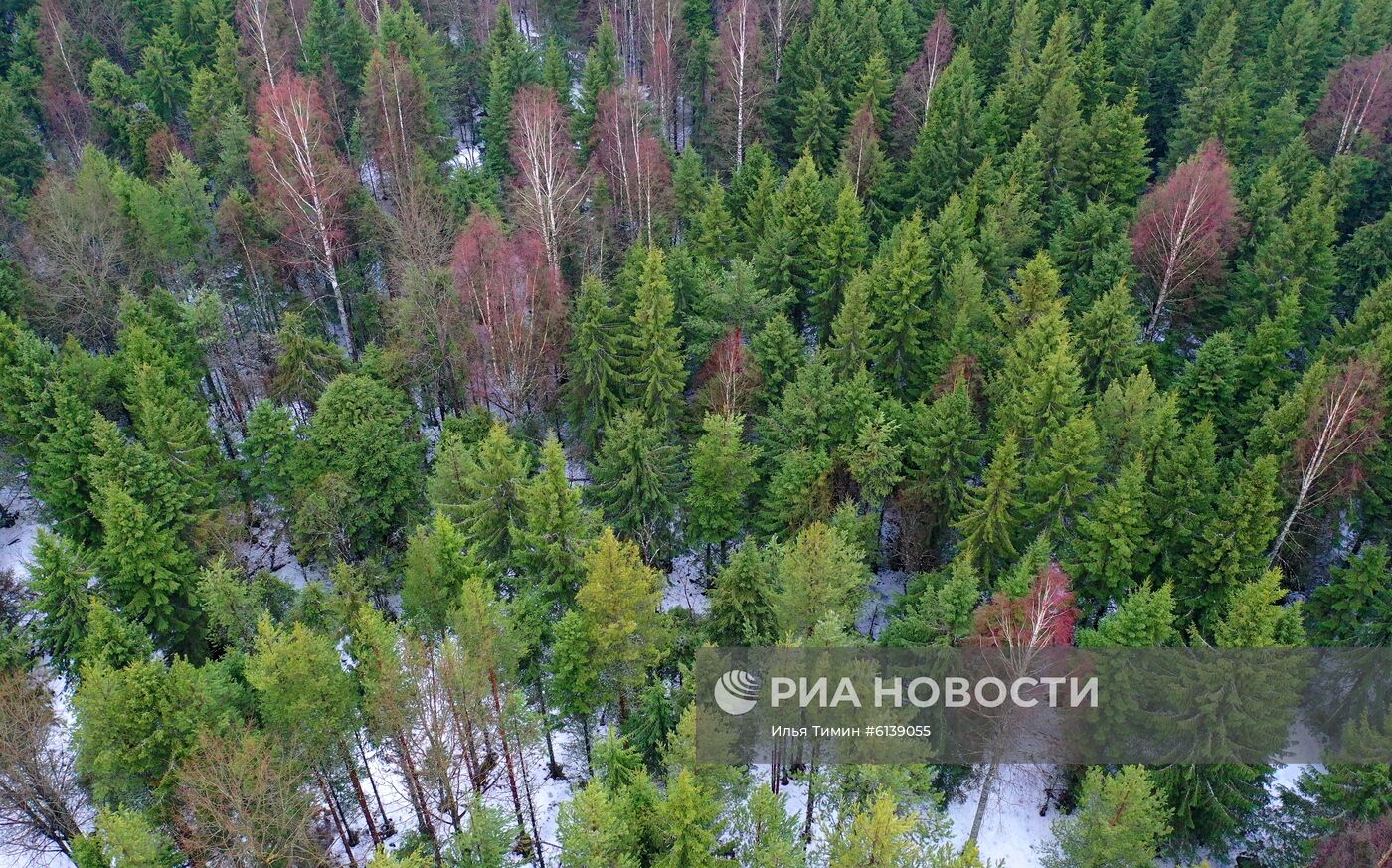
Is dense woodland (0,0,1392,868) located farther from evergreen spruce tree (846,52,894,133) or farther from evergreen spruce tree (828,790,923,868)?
evergreen spruce tree (846,52,894,133)

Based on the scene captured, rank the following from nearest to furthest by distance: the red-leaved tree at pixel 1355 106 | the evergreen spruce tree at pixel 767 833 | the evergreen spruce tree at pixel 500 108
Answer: the evergreen spruce tree at pixel 767 833, the red-leaved tree at pixel 1355 106, the evergreen spruce tree at pixel 500 108

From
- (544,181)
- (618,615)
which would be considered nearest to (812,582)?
(618,615)

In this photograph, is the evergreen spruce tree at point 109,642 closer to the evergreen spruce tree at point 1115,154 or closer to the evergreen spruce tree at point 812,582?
the evergreen spruce tree at point 812,582

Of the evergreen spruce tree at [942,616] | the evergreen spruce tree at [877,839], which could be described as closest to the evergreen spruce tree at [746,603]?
the evergreen spruce tree at [942,616]

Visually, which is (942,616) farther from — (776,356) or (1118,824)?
(776,356)

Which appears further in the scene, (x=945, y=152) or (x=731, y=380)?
(x=945, y=152)

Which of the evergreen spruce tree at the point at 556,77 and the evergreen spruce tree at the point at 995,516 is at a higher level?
the evergreen spruce tree at the point at 556,77
